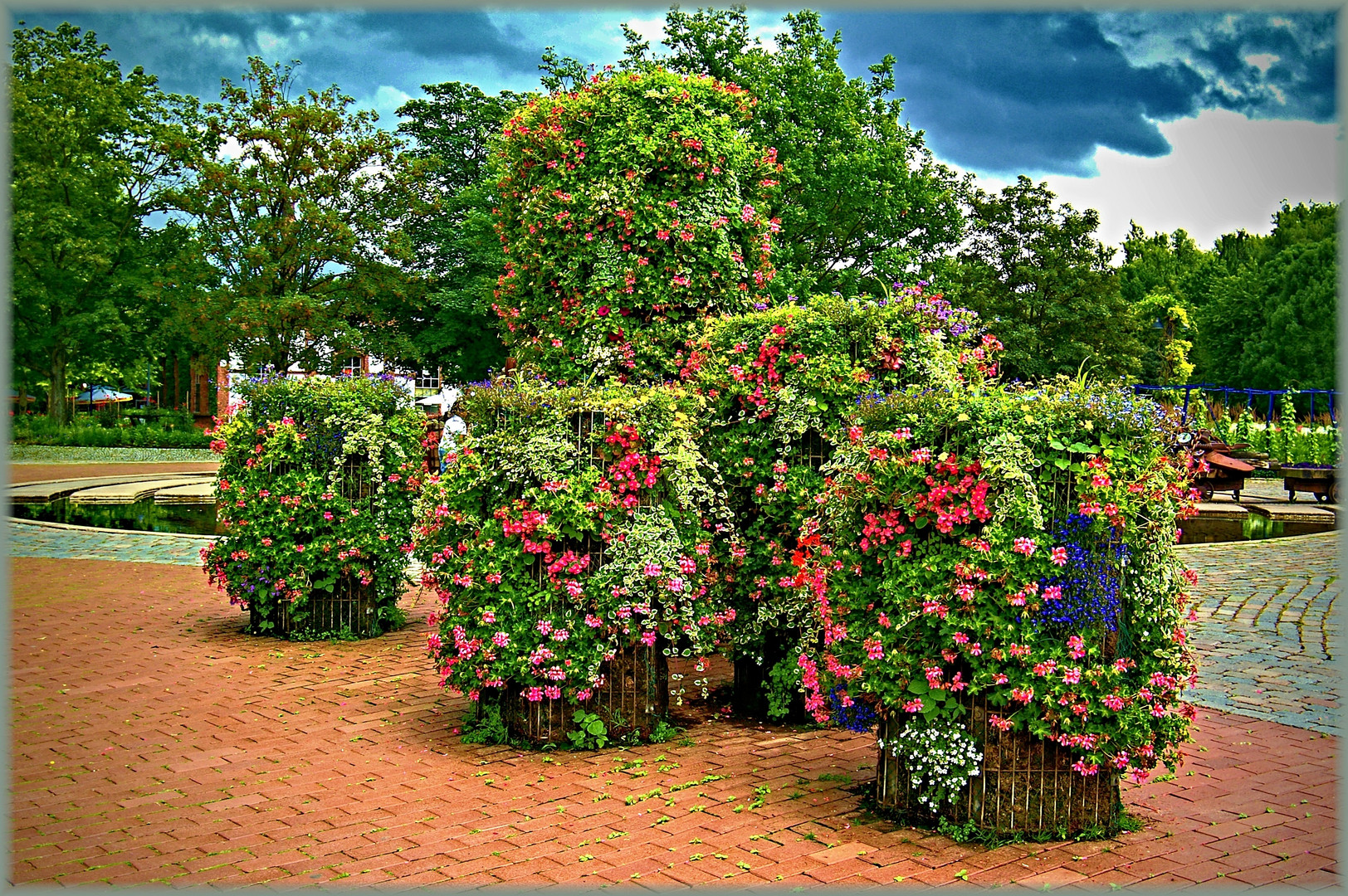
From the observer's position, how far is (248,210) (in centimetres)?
3209

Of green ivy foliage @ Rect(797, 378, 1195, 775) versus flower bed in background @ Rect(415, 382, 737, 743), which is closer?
green ivy foliage @ Rect(797, 378, 1195, 775)

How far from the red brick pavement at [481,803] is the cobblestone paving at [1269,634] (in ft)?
2.05

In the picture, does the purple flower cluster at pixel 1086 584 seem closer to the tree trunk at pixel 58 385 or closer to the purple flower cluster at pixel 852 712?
the purple flower cluster at pixel 852 712

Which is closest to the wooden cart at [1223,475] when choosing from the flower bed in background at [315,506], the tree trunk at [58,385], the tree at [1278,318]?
the flower bed in background at [315,506]

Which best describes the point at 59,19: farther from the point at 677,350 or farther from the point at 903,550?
the point at 903,550

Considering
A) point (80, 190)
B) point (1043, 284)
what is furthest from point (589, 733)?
point (80, 190)

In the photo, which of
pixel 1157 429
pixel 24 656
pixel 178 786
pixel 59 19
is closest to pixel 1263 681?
pixel 1157 429

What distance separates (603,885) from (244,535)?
18.5 feet

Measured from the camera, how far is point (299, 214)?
3300 cm

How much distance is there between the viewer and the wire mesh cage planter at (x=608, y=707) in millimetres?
5789

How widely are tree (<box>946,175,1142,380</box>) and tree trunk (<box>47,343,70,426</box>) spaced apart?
30.7 m

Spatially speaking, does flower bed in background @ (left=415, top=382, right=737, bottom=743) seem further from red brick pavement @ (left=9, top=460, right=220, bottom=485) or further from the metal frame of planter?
red brick pavement @ (left=9, top=460, right=220, bottom=485)

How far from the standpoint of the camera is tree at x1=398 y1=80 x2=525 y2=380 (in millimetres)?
33722

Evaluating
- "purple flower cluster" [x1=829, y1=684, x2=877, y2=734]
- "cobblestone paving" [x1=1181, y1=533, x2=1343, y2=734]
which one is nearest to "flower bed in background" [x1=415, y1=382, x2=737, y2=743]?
"purple flower cluster" [x1=829, y1=684, x2=877, y2=734]
